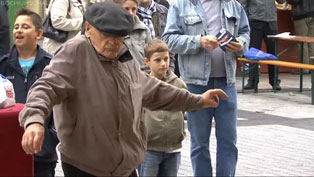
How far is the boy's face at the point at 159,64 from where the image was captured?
6543 mm

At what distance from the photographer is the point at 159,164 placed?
6.52m

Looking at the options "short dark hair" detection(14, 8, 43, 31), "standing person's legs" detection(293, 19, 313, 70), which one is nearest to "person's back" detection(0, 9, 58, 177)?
"short dark hair" detection(14, 8, 43, 31)

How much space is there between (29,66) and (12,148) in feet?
2.79

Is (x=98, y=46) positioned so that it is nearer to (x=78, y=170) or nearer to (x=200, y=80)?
(x=78, y=170)

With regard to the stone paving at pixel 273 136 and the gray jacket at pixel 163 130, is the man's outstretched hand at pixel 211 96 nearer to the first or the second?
the gray jacket at pixel 163 130

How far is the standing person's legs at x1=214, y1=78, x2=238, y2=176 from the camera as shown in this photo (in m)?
7.14

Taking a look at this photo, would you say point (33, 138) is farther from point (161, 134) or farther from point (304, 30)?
point (304, 30)

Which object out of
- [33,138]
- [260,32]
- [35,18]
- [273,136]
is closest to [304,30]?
[260,32]

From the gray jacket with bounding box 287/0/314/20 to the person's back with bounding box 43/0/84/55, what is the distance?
7.30 m

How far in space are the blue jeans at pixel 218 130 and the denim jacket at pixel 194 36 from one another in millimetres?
115

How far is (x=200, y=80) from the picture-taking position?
705 centimetres

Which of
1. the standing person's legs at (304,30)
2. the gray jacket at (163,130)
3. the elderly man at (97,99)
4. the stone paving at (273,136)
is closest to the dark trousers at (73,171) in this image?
the elderly man at (97,99)

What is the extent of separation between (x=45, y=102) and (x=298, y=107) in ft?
31.0

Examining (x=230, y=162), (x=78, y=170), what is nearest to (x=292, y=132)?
(x=230, y=162)
